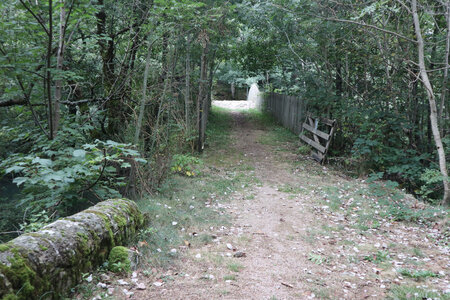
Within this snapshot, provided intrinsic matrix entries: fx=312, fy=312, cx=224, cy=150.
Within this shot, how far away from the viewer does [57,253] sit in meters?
2.97

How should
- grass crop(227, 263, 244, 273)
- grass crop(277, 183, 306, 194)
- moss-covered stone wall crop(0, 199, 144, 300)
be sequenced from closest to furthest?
A: 1. moss-covered stone wall crop(0, 199, 144, 300)
2. grass crop(227, 263, 244, 273)
3. grass crop(277, 183, 306, 194)

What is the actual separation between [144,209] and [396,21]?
9.11 metres

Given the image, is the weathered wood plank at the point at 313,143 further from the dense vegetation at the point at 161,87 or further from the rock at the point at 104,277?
the rock at the point at 104,277

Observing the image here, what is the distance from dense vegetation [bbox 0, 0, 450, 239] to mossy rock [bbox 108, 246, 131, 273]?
100 centimetres

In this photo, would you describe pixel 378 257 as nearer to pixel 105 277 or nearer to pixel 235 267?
pixel 235 267

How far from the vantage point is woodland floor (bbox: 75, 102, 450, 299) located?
3.78m

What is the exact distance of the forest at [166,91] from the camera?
4492 mm

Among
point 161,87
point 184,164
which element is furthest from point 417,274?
point 161,87

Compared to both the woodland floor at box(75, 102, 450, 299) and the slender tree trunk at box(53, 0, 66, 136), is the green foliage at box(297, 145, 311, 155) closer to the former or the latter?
the woodland floor at box(75, 102, 450, 299)

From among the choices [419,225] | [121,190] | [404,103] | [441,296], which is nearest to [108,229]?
[121,190]

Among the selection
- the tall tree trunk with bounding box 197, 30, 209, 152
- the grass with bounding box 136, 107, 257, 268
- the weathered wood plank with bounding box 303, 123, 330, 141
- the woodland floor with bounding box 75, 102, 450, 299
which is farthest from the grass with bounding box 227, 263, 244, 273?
the weathered wood plank with bounding box 303, 123, 330, 141

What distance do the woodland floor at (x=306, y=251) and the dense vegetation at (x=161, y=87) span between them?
1.45 m

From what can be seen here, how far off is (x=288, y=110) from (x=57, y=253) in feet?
50.2

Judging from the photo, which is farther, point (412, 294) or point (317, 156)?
point (317, 156)
